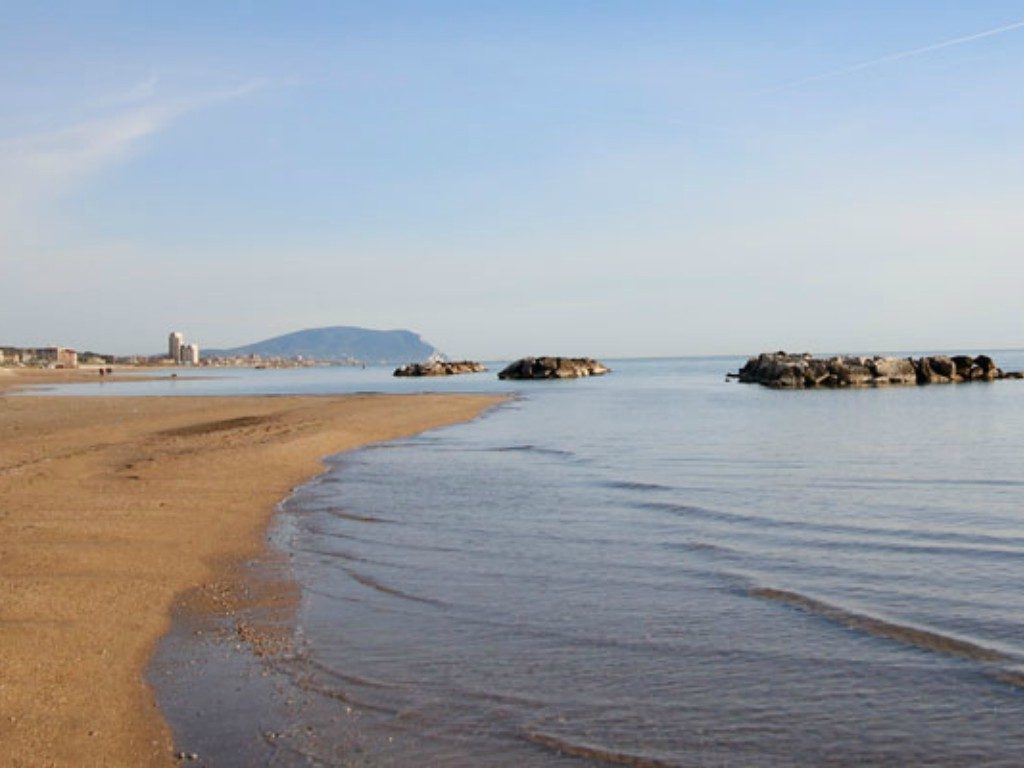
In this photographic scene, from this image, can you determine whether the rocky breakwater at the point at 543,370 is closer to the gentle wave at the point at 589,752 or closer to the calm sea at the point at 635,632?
the calm sea at the point at 635,632

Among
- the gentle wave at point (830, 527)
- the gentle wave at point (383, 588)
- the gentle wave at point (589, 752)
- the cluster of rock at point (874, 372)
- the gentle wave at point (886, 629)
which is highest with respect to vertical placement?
the cluster of rock at point (874, 372)

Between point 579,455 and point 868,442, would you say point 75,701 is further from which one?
point 868,442

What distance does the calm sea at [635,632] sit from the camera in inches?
237

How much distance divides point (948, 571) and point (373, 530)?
7.88 meters

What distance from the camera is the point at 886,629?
8406 millimetres

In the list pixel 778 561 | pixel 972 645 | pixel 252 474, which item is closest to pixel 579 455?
pixel 252 474

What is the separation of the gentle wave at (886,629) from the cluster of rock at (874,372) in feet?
211

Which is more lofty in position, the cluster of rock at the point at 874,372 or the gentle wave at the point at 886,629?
the cluster of rock at the point at 874,372

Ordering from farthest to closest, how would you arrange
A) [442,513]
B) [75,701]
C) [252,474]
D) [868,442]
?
1. [868,442]
2. [252,474]
3. [442,513]
4. [75,701]

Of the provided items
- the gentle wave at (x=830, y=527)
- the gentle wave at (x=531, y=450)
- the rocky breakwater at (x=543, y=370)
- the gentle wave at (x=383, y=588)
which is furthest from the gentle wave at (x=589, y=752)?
the rocky breakwater at (x=543, y=370)

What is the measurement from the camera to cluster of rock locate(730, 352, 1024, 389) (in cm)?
7106

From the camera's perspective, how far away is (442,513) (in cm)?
1538

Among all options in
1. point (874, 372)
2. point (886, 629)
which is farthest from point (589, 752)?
point (874, 372)

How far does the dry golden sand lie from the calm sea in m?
0.47
